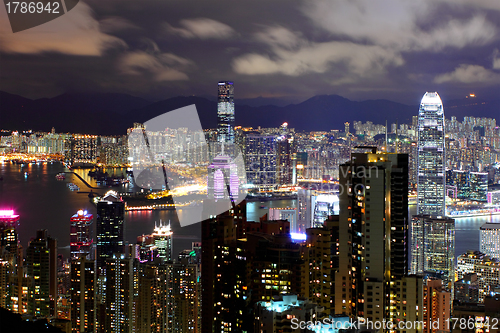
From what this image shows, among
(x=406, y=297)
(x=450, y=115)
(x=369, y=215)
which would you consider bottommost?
(x=406, y=297)

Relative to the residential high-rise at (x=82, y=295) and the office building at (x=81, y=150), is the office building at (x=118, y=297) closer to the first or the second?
the residential high-rise at (x=82, y=295)

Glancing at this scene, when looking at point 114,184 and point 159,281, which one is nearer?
point 159,281

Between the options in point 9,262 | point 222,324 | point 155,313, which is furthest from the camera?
point 9,262

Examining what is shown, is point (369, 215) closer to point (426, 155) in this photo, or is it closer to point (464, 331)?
point (464, 331)

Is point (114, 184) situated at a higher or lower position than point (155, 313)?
higher

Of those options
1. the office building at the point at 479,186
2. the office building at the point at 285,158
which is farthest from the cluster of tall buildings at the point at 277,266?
the office building at the point at 285,158

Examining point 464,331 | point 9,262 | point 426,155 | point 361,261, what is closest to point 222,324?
point 361,261

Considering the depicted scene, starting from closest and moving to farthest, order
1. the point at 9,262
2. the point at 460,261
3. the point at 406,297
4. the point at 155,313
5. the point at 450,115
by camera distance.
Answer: the point at 406,297 < the point at 155,313 < the point at 9,262 < the point at 460,261 < the point at 450,115
